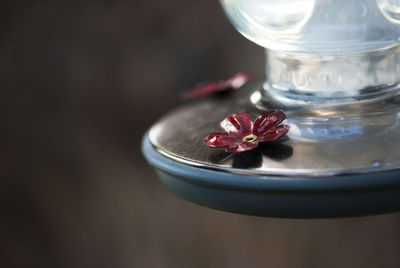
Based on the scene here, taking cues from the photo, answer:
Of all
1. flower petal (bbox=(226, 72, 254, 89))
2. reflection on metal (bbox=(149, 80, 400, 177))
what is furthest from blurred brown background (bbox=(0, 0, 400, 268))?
reflection on metal (bbox=(149, 80, 400, 177))

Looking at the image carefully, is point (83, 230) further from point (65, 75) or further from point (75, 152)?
point (65, 75)

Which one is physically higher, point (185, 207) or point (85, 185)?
point (85, 185)

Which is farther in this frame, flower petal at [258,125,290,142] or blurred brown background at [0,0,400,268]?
blurred brown background at [0,0,400,268]

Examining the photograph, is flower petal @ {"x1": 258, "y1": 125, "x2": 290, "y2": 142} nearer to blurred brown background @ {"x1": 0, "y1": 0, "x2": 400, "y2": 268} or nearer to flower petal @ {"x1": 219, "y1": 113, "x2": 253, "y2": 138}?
flower petal @ {"x1": 219, "y1": 113, "x2": 253, "y2": 138}

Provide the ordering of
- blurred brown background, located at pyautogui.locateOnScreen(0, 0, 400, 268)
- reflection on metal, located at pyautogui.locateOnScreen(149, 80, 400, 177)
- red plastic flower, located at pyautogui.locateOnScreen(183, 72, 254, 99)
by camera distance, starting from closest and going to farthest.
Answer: reflection on metal, located at pyautogui.locateOnScreen(149, 80, 400, 177), red plastic flower, located at pyautogui.locateOnScreen(183, 72, 254, 99), blurred brown background, located at pyautogui.locateOnScreen(0, 0, 400, 268)

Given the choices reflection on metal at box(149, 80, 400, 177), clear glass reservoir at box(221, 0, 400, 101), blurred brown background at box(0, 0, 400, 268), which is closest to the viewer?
reflection on metal at box(149, 80, 400, 177)

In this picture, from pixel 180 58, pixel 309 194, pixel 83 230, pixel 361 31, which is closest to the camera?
pixel 309 194

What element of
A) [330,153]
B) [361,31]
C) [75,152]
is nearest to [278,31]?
[361,31]
